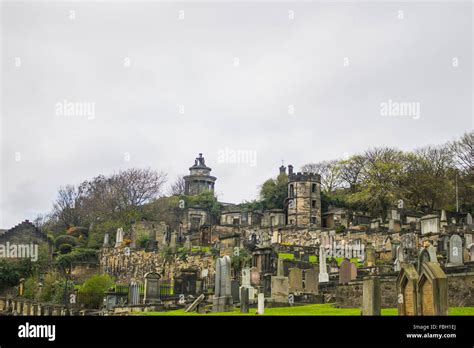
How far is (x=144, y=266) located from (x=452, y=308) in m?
30.7

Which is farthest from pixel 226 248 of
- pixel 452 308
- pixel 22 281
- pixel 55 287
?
pixel 452 308

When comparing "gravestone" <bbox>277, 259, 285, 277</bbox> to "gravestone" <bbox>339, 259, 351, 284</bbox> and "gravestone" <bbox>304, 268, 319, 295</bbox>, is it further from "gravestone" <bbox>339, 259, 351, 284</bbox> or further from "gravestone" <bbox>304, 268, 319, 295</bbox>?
"gravestone" <bbox>339, 259, 351, 284</bbox>

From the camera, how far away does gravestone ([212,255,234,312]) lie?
24.0 m

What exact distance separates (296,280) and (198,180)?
62.9 metres

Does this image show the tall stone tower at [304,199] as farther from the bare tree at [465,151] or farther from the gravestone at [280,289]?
the gravestone at [280,289]

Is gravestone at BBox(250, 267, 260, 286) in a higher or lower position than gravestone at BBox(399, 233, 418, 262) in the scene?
lower

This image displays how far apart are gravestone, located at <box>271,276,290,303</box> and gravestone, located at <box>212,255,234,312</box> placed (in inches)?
64.8

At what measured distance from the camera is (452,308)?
18312 mm

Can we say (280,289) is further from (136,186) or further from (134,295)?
A: (136,186)

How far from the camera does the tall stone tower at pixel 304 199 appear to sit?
204 feet

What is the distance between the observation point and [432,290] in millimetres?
15359

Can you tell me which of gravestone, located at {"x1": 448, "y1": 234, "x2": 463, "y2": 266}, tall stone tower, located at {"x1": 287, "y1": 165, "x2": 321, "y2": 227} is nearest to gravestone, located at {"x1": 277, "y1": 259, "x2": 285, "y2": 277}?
gravestone, located at {"x1": 448, "y1": 234, "x2": 463, "y2": 266}
